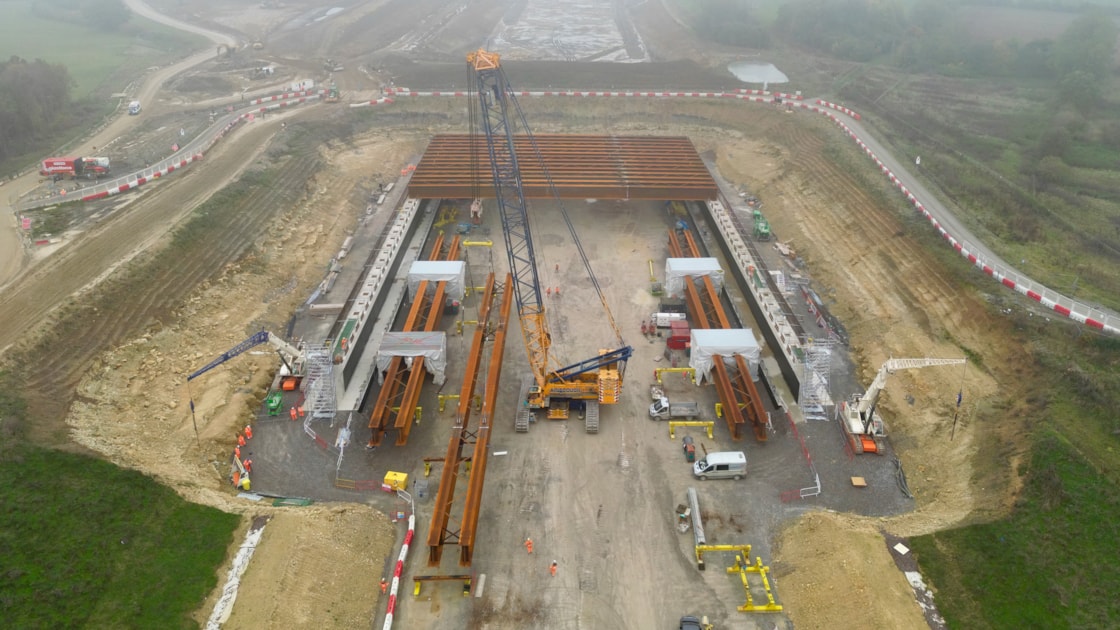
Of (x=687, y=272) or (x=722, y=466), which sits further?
(x=687, y=272)

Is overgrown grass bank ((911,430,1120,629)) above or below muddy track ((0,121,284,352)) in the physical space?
below

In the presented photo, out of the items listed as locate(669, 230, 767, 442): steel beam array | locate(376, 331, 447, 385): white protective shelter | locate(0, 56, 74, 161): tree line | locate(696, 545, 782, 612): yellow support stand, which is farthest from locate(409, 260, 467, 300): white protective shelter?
locate(0, 56, 74, 161): tree line

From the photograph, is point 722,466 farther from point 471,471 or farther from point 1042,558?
point 1042,558

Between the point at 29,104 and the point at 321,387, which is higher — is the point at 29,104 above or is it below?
above

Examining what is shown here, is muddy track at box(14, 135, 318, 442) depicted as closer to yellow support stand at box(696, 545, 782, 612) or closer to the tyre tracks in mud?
yellow support stand at box(696, 545, 782, 612)

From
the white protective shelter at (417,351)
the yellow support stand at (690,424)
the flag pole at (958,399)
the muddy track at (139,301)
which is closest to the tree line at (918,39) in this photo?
the flag pole at (958,399)

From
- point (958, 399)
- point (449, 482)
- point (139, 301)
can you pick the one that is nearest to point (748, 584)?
point (449, 482)

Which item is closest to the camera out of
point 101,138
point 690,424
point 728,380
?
point 690,424
